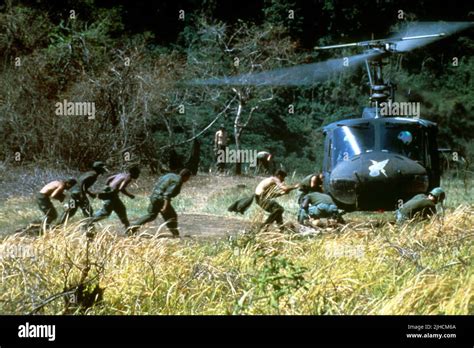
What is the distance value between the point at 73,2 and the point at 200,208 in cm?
251

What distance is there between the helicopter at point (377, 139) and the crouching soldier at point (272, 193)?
678 millimetres

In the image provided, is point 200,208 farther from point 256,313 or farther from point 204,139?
point 256,313

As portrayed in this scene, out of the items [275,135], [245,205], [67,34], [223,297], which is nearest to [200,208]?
[245,205]

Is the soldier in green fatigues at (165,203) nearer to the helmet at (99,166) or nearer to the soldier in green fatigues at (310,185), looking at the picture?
the helmet at (99,166)

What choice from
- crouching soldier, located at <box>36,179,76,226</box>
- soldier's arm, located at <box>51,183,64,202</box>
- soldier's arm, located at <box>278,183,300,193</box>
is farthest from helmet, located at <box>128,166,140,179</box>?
soldier's arm, located at <box>278,183,300,193</box>

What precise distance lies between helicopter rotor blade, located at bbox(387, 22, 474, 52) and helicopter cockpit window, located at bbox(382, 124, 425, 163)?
89cm

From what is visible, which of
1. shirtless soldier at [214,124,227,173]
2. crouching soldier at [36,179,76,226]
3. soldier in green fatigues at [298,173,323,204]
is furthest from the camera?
soldier in green fatigues at [298,173,323,204]

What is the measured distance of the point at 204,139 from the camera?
9055mm

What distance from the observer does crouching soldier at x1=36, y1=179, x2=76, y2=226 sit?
8648 millimetres

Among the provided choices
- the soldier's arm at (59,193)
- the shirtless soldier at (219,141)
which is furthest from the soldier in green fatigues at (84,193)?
the shirtless soldier at (219,141)

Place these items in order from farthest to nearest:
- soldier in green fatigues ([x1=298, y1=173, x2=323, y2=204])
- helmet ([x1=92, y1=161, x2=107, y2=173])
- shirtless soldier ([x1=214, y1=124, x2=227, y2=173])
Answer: soldier in green fatigues ([x1=298, y1=173, x2=323, y2=204]) → shirtless soldier ([x1=214, y1=124, x2=227, y2=173]) → helmet ([x1=92, y1=161, x2=107, y2=173])

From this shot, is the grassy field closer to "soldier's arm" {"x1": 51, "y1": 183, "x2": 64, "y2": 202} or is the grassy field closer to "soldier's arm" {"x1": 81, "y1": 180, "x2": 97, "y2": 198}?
"soldier's arm" {"x1": 81, "y1": 180, "x2": 97, "y2": 198}

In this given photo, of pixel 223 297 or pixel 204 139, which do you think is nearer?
pixel 223 297

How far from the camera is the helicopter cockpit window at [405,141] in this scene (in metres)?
9.33
